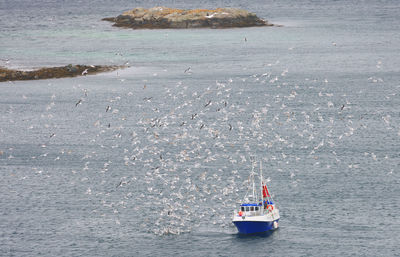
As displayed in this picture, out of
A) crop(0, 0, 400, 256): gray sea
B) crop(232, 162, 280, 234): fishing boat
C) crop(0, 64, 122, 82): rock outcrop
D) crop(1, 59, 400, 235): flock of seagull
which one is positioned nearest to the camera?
crop(0, 0, 400, 256): gray sea

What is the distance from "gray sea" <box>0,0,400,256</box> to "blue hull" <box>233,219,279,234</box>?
853 millimetres

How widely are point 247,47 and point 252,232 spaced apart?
116 metres

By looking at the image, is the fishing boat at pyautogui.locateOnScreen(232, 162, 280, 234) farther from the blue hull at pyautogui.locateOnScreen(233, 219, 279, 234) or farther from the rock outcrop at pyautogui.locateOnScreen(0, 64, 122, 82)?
the rock outcrop at pyautogui.locateOnScreen(0, 64, 122, 82)

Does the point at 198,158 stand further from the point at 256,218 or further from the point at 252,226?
the point at 252,226

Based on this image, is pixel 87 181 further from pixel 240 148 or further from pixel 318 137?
pixel 318 137

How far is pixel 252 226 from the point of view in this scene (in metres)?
58.7

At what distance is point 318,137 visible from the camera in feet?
289

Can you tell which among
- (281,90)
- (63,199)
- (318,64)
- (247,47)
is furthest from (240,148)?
(247,47)

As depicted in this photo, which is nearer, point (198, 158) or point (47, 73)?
point (198, 158)

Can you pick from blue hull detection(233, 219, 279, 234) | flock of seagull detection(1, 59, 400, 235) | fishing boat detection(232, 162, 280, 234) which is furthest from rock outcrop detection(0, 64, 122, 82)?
blue hull detection(233, 219, 279, 234)

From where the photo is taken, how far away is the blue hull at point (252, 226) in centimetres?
5841

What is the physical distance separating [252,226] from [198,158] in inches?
902

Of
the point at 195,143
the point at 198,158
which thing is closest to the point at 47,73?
the point at 195,143

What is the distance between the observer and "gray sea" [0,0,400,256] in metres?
58.0
